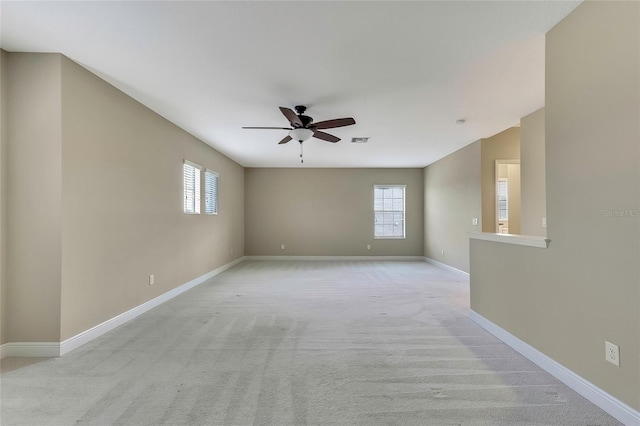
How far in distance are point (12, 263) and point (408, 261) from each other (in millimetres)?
7541

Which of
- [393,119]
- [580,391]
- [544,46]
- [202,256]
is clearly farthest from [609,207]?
[202,256]

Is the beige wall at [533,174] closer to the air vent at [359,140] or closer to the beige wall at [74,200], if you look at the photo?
the air vent at [359,140]

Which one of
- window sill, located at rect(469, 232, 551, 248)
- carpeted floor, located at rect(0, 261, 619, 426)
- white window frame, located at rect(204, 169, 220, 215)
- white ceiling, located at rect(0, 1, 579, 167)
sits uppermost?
white ceiling, located at rect(0, 1, 579, 167)

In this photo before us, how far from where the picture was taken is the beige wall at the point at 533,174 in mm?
3875

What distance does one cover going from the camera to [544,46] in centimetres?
236

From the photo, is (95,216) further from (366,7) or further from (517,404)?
(517,404)

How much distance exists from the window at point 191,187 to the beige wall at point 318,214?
2962 mm

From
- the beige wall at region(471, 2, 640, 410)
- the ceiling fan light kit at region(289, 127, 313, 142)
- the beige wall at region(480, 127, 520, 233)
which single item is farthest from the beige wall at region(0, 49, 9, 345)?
the beige wall at region(480, 127, 520, 233)

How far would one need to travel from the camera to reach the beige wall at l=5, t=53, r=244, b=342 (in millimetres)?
2490

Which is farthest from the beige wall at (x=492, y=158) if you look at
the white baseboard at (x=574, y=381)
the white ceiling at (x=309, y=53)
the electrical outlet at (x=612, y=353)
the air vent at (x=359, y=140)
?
the electrical outlet at (x=612, y=353)

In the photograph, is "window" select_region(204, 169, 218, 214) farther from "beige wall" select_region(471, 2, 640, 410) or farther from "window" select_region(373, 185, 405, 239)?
"beige wall" select_region(471, 2, 640, 410)

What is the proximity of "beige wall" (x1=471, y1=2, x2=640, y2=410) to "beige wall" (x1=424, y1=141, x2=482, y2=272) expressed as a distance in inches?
122

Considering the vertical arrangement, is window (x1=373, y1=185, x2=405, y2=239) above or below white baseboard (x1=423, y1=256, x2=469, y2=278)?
above

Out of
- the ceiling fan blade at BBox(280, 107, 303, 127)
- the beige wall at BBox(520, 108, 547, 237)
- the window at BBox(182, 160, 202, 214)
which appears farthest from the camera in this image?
the window at BBox(182, 160, 202, 214)
